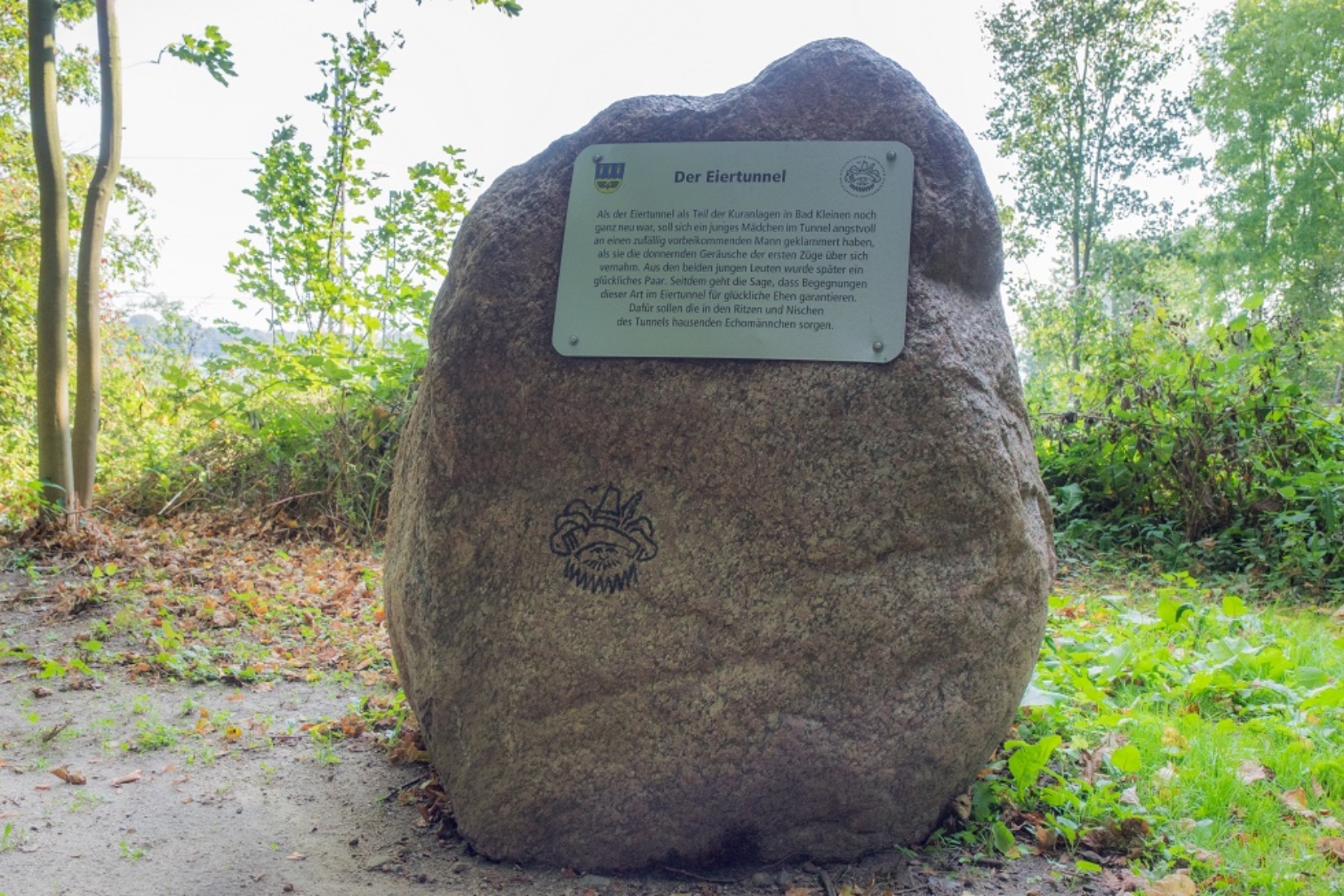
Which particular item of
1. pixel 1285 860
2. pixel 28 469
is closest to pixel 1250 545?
pixel 1285 860

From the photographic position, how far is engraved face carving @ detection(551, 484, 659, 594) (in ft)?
8.09

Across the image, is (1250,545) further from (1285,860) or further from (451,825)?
(451,825)

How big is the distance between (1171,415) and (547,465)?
216 inches

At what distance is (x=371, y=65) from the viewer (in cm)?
821

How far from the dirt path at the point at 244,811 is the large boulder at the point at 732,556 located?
11 centimetres

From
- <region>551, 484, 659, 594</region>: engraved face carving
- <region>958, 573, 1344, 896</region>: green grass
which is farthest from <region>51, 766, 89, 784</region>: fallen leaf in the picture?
<region>958, 573, 1344, 896</region>: green grass

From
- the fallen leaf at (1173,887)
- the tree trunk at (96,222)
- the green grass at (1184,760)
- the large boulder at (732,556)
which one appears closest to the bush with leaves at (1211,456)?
the green grass at (1184,760)

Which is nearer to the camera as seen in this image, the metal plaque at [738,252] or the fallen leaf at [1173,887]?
the fallen leaf at [1173,887]

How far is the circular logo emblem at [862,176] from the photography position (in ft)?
8.23

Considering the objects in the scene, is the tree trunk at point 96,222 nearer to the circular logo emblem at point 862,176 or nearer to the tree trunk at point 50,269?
the tree trunk at point 50,269

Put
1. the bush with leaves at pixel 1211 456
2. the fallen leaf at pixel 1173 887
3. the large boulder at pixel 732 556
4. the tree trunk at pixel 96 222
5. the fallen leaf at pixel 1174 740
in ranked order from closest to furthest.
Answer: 1. the fallen leaf at pixel 1173 887
2. the large boulder at pixel 732 556
3. the fallen leaf at pixel 1174 740
4. the bush with leaves at pixel 1211 456
5. the tree trunk at pixel 96 222

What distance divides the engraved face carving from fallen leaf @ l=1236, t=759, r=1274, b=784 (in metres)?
1.86

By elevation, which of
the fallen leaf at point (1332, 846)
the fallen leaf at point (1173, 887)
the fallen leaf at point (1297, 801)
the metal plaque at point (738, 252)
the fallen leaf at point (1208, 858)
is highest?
the metal plaque at point (738, 252)

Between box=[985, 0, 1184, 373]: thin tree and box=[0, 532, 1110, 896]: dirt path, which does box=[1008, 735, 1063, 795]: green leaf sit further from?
box=[985, 0, 1184, 373]: thin tree
